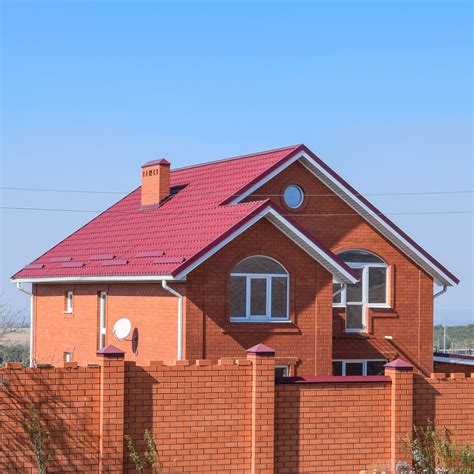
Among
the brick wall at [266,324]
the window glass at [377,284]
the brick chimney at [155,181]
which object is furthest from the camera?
the brick chimney at [155,181]

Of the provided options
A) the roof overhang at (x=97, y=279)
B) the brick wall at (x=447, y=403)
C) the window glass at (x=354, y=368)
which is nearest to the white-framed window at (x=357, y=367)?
the window glass at (x=354, y=368)

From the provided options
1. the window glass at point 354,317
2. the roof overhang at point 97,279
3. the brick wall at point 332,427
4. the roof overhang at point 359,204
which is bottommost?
the brick wall at point 332,427

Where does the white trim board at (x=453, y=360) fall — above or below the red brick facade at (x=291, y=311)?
below

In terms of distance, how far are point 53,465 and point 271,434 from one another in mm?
3126

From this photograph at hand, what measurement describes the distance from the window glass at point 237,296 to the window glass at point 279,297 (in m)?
0.67

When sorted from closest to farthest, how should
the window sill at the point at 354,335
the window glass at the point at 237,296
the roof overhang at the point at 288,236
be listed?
the roof overhang at the point at 288,236, the window glass at the point at 237,296, the window sill at the point at 354,335

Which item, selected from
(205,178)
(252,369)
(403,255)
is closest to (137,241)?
(205,178)

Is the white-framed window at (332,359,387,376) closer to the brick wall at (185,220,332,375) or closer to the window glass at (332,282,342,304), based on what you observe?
the window glass at (332,282,342,304)

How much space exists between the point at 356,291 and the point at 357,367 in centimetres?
174

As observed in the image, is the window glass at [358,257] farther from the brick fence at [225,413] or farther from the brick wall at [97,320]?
the brick fence at [225,413]

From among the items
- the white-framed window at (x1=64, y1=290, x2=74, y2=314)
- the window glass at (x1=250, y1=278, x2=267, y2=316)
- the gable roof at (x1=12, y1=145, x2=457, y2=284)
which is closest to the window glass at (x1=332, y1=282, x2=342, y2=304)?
the gable roof at (x1=12, y1=145, x2=457, y2=284)

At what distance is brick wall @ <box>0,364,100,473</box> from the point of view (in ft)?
46.2

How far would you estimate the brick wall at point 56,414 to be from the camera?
46.2 feet

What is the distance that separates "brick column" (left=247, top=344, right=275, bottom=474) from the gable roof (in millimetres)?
5092
